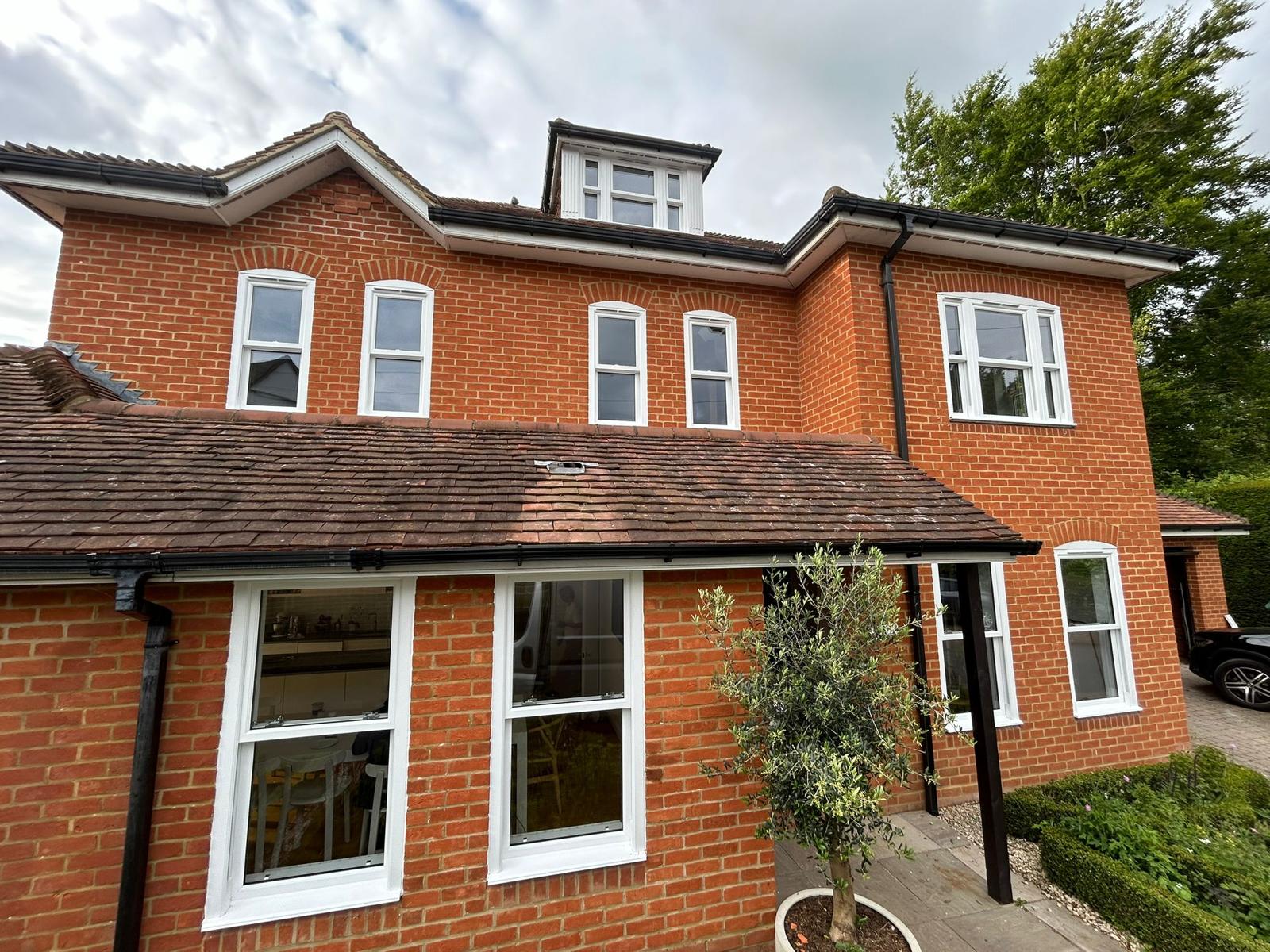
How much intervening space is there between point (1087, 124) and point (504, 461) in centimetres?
1996

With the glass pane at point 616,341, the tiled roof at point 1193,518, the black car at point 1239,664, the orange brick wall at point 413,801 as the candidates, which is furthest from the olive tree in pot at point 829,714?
the tiled roof at point 1193,518

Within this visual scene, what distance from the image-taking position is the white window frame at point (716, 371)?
721 centimetres

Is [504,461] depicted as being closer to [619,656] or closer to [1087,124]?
[619,656]

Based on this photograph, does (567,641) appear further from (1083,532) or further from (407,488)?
(1083,532)

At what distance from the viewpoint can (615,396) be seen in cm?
710

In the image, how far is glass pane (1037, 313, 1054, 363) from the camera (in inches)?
273

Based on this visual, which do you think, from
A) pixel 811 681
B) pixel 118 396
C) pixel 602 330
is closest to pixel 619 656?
pixel 811 681

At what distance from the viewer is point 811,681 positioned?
3.25 metres

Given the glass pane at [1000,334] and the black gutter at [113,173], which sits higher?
the black gutter at [113,173]

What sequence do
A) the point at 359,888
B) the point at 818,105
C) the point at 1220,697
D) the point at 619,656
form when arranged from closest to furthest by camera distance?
the point at 359,888 → the point at 619,656 → the point at 1220,697 → the point at 818,105

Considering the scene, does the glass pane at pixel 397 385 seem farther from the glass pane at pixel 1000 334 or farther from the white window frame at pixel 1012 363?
the glass pane at pixel 1000 334

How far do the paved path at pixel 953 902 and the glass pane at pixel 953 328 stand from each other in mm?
5585

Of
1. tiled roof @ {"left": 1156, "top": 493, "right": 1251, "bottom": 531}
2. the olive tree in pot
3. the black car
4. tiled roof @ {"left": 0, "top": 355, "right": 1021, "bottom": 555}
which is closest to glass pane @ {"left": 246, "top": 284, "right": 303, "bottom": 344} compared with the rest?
tiled roof @ {"left": 0, "top": 355, "right": 1021, "bottom": 555}

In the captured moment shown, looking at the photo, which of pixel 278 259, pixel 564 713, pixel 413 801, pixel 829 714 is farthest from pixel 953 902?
pixel 278 259
